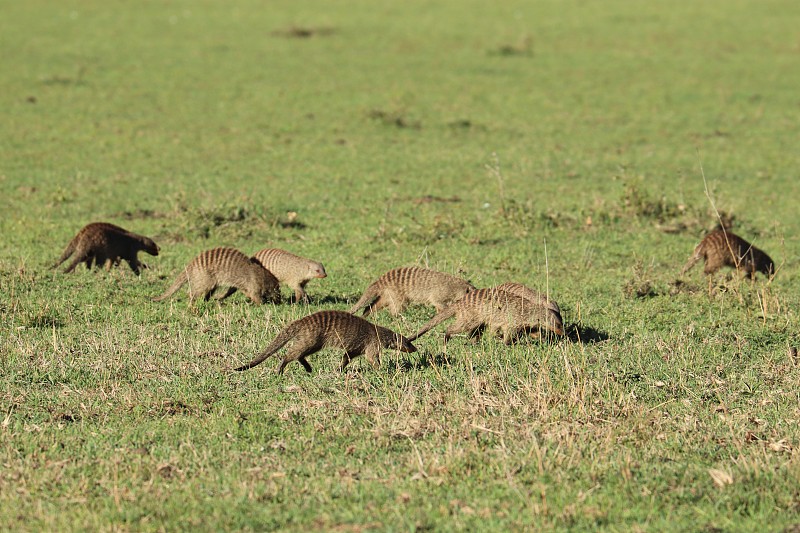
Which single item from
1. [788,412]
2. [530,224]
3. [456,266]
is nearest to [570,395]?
[788,412]

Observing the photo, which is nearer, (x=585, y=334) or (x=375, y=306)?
(x=585, y=334)

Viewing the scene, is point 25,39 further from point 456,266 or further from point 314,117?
point 456,266

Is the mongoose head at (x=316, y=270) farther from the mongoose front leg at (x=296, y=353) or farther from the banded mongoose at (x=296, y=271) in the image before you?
the mongoose front leg at (x=296, y=353)

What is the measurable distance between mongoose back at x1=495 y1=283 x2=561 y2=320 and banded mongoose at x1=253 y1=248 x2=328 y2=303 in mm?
1405

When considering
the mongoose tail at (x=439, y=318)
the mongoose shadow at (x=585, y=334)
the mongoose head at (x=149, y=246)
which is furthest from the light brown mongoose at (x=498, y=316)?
the mongoose head at (x=149, y=246)

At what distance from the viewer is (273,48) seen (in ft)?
67.8

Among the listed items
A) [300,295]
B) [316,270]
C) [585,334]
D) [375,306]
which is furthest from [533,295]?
[300,295]

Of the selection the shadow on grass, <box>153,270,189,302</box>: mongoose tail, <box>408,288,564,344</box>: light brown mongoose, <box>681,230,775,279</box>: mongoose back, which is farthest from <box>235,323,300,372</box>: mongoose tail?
<box>681,230,775,279</box>: mongoose back

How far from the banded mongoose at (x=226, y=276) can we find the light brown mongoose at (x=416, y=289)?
70 centimetres

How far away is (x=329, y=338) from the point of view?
5.74 meters

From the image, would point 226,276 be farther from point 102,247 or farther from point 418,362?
point 418,362

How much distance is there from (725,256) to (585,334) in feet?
6.61

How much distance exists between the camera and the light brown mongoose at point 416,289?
708cm

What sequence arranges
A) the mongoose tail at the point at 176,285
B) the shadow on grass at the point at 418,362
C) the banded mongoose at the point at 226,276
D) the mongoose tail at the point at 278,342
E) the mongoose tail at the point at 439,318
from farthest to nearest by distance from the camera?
the mongoose tail at the point at 176,285 → the banded mongoose at the point at 226,276 → the mongoose tail at the point at 439,318 → the shadow on grass at the point at 418,362 → the mongoose tail at the point at 278,342
